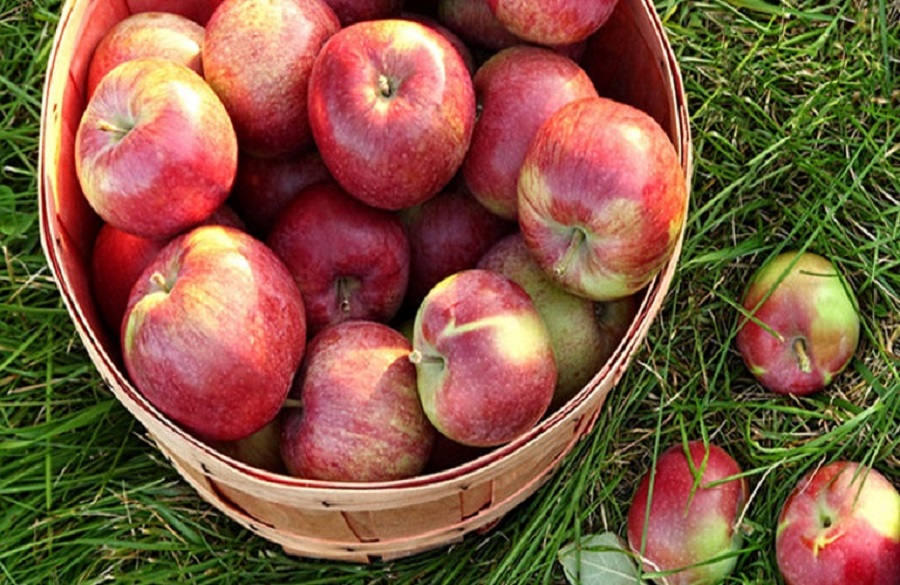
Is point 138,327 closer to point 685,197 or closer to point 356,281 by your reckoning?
point 356,281

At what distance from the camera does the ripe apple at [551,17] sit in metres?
2.05

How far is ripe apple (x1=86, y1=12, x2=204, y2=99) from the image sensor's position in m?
2.17

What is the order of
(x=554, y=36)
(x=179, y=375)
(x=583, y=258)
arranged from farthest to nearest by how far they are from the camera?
(x=554, y=36) → (x=583, y=258) → (x=179, y=375)

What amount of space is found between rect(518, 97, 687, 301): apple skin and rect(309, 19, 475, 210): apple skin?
0.16 m

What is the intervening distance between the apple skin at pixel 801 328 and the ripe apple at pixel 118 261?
3.89 ft

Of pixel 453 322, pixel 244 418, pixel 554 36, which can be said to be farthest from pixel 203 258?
pixel 554 36

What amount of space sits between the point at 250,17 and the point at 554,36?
58 cm

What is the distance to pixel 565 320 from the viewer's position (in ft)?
6.86

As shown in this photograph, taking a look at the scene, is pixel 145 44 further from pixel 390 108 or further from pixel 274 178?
pixel 390 108

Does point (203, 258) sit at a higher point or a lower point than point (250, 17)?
lower

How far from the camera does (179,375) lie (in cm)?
184

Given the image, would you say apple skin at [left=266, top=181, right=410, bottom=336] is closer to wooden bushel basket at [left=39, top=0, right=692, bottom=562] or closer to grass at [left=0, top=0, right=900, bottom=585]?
wooden bushel basket at [left=39, top=0, right=692, bottom=562]

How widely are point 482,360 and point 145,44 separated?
0.95 meters

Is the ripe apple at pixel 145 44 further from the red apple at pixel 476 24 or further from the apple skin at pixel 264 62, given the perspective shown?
the red apple at pixel 476 24
